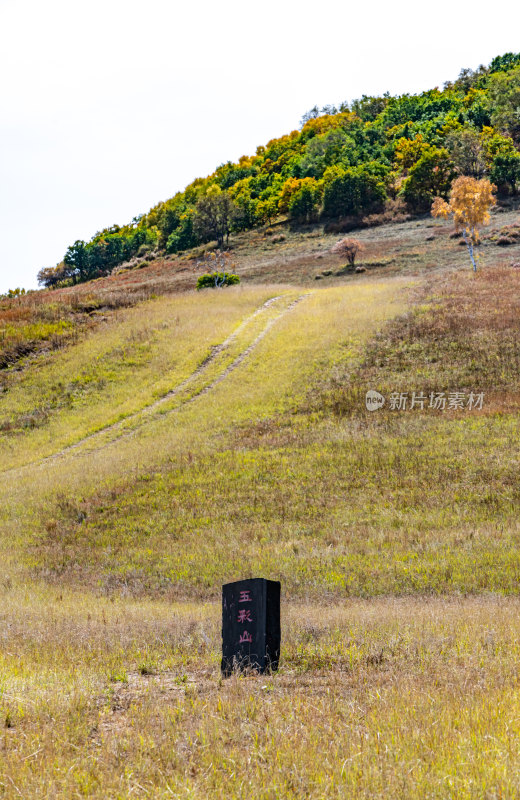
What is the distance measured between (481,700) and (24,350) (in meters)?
45.4

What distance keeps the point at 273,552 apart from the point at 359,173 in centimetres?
10000

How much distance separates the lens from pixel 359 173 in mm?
106062

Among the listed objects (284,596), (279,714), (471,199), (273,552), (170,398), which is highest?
(471,199)

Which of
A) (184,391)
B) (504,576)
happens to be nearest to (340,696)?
(504,576)

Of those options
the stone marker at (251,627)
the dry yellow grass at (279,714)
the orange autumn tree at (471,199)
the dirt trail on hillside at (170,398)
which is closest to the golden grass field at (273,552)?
the dry yellow grass at (279,714)

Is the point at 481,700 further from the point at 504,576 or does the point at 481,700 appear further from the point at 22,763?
the point at 504,576

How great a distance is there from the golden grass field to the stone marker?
35 centimetres

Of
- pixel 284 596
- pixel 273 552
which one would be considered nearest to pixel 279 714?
pixel 284 596

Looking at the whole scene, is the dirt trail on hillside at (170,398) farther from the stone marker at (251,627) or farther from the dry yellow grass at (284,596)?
the stone marker at (251,627)

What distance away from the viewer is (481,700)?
→ 5.62m

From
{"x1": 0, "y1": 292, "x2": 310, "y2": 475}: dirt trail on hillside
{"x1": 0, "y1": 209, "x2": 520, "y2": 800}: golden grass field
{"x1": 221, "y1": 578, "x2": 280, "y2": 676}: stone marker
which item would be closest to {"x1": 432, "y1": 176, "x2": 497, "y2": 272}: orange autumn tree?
{"x1": 0, "y1": 209, "x2": 520, "y2": 800}: golden grass field

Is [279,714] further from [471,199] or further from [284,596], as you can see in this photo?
[471,199]

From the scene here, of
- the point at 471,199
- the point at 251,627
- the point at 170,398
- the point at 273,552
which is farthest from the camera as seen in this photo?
the point at 471,199

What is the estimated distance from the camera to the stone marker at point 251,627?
7.62 metres
